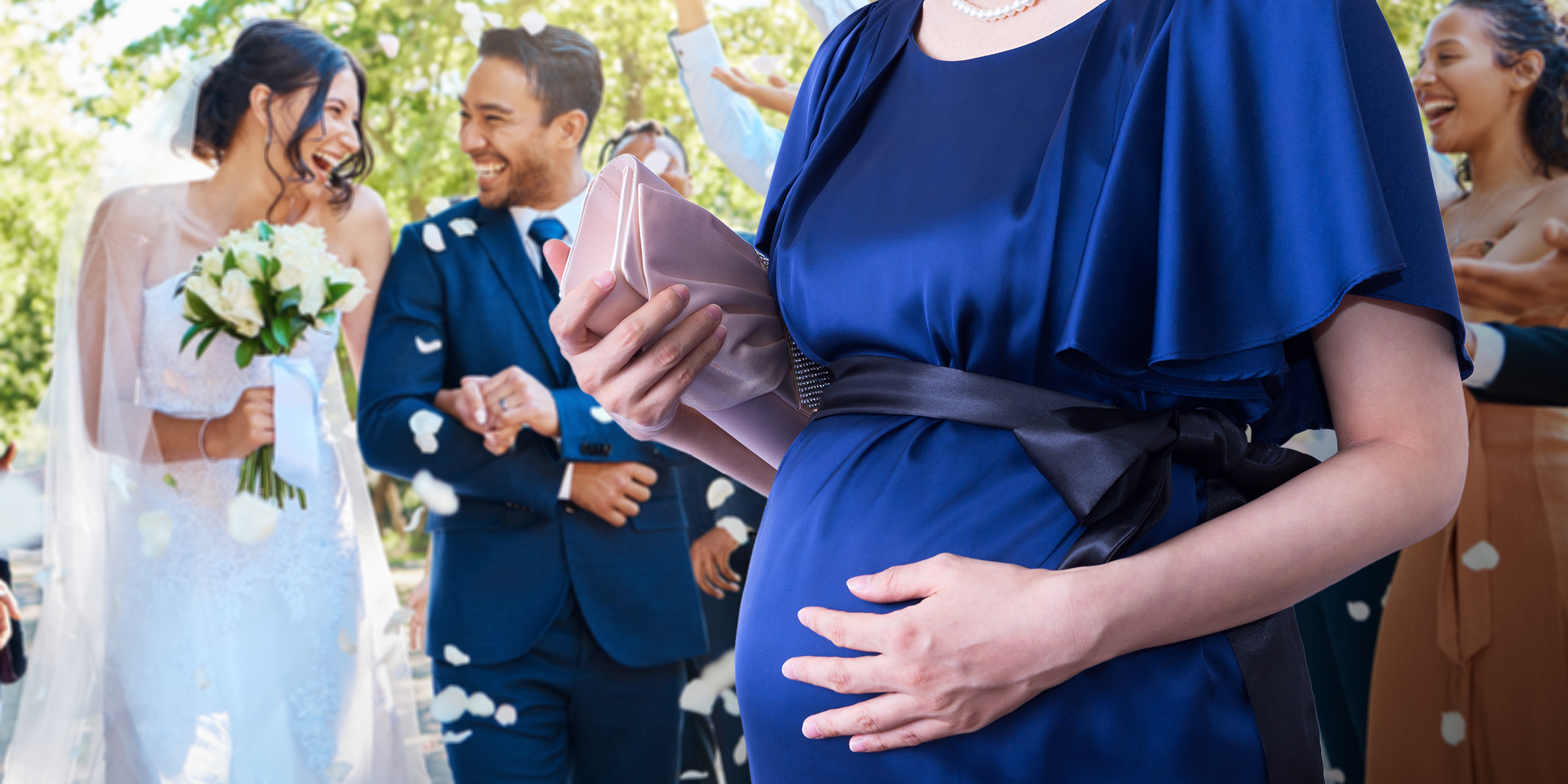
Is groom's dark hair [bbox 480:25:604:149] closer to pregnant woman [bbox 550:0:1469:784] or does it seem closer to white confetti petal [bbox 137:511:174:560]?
white confetti petal [bbox 137:511:174:560]

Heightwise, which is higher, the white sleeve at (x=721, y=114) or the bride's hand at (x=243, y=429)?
the white sleeve at (x=721, y=114)

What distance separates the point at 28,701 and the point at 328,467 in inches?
40.1

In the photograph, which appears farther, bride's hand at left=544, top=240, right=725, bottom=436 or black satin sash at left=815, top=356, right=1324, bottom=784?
bride's hand at left=544, top=240, right=725, bottom=436

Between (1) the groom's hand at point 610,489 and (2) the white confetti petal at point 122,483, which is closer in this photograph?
(1) the groom's hand at point 610,489

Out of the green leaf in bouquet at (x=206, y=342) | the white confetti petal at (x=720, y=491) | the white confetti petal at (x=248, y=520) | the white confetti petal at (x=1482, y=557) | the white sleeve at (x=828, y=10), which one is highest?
the white sleeve at (x=828, y=10)

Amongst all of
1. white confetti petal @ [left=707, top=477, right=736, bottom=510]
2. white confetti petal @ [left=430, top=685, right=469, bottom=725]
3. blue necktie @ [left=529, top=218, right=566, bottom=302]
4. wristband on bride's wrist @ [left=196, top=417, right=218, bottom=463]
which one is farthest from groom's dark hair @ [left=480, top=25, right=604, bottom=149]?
white confetti petal @ [left=430, top=685, right=469, bottom=725]

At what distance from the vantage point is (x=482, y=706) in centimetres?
283

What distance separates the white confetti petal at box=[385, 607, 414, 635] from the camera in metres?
3.23

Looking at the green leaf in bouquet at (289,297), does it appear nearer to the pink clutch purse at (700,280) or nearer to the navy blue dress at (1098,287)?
the pink clutch purse at (700,280)

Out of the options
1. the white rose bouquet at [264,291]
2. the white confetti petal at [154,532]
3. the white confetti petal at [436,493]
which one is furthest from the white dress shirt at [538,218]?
the white confetti petal at [154,532]

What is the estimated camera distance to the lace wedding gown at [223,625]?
9.74 ft

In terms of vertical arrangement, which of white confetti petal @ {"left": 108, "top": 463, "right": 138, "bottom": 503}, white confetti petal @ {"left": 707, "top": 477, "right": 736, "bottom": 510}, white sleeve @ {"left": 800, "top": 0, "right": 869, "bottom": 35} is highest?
white sleeve @ {"left": 800, "top": 0, "right": 869, "bottom": 35}

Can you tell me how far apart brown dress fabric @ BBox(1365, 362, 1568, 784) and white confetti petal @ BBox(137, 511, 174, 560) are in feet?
11.7

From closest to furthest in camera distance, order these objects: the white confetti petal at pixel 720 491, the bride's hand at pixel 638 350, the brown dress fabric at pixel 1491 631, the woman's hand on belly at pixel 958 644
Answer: the woman's hand on belly at pixel 958 644
the bride's hand at pixel 638 350
the brown dress fabric at pixel 1491 631
the white confetti petal at pixel 720 491
